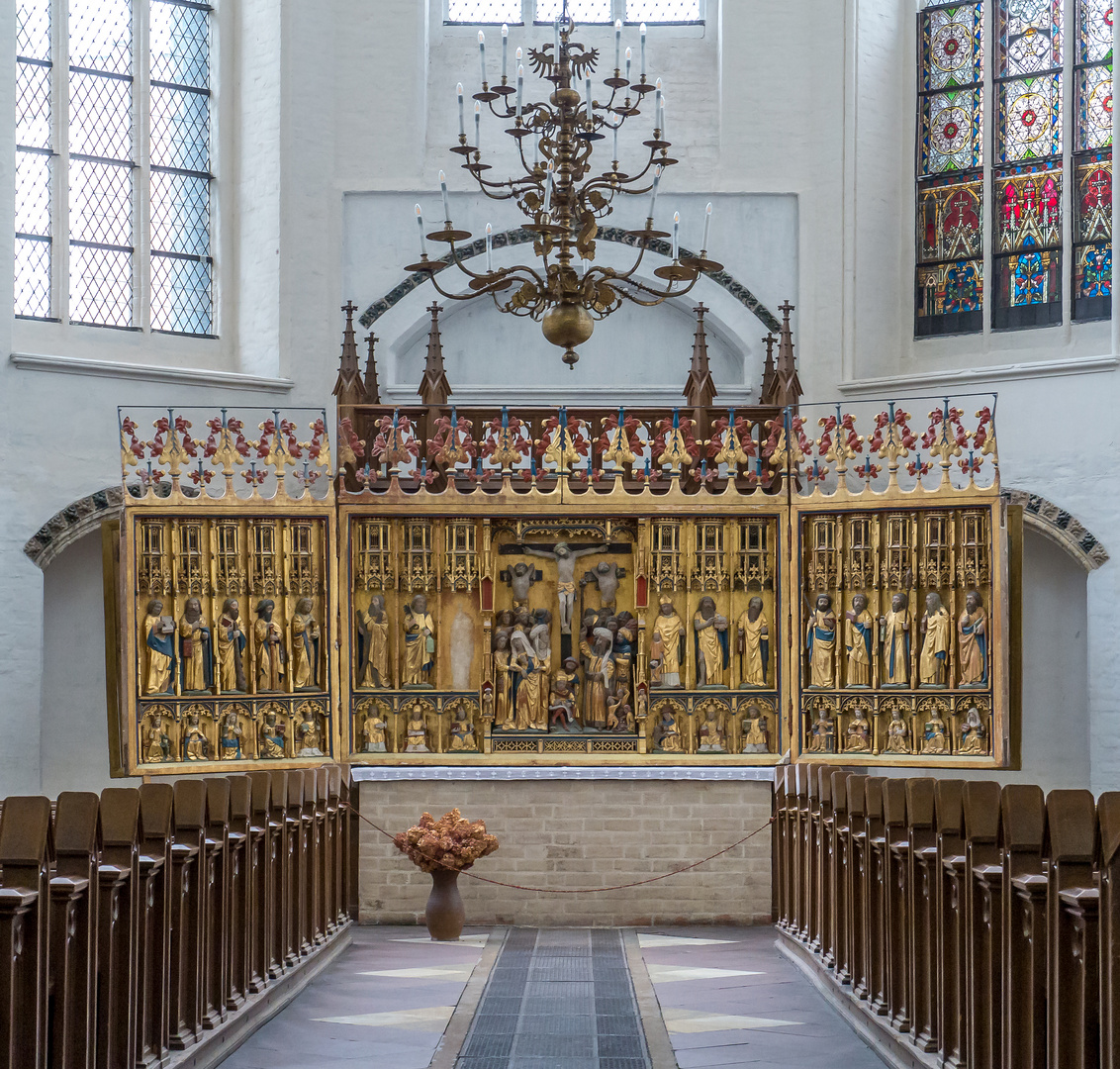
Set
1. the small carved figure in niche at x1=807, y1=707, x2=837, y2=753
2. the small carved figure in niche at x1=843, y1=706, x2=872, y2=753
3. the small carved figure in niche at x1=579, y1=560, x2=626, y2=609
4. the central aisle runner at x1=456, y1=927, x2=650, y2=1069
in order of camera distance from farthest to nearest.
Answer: the small carved figure in niche at x1=579, y1=560, x2=626, y2=609, the small carved figure in niche at x1=807, y1=707, x2=837, y2=753, the small carved figure in niche at x1=843, y1=706, x2=872, y2=753, the central aisle runner at x1=456, y1=927, x2=650, y2=1069

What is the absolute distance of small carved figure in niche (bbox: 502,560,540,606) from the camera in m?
13.1

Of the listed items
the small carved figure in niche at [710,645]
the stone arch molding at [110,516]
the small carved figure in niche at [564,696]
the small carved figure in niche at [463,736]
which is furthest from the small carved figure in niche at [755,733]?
the stone arch molding at [110,516]

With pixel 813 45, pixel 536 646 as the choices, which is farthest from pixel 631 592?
pixel 813 45

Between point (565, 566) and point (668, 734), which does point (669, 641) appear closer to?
point (668, 734)

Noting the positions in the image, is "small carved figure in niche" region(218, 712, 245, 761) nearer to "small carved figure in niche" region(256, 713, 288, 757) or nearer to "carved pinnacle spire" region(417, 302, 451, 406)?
"small carved figure in niche" region(256, 713, 288, 757)

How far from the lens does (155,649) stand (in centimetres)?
1255

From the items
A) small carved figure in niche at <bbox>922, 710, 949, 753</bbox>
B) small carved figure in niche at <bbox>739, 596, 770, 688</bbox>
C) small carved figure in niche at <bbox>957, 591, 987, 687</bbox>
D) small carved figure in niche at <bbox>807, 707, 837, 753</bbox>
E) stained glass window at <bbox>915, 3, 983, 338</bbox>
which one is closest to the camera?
small carved figure in niche at <bbox>957, 591, 987, 687</bbox>

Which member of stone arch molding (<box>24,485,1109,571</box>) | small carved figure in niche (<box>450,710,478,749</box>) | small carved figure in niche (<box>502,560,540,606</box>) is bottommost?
small carved figure in niche (<box>450,710,478,749</box>)

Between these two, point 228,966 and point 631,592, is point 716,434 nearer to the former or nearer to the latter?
point 631,592

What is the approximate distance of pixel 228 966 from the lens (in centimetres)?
812

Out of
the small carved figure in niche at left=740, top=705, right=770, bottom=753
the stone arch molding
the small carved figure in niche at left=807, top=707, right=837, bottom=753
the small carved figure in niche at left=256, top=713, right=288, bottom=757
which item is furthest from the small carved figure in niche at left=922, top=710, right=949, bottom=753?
the small carved figure in niche at left=256, top=713, right=288, bottom=757

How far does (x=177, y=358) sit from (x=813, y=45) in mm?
7468

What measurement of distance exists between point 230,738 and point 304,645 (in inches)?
36.0

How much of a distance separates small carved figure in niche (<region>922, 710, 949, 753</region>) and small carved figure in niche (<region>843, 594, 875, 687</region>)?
1.81ft
